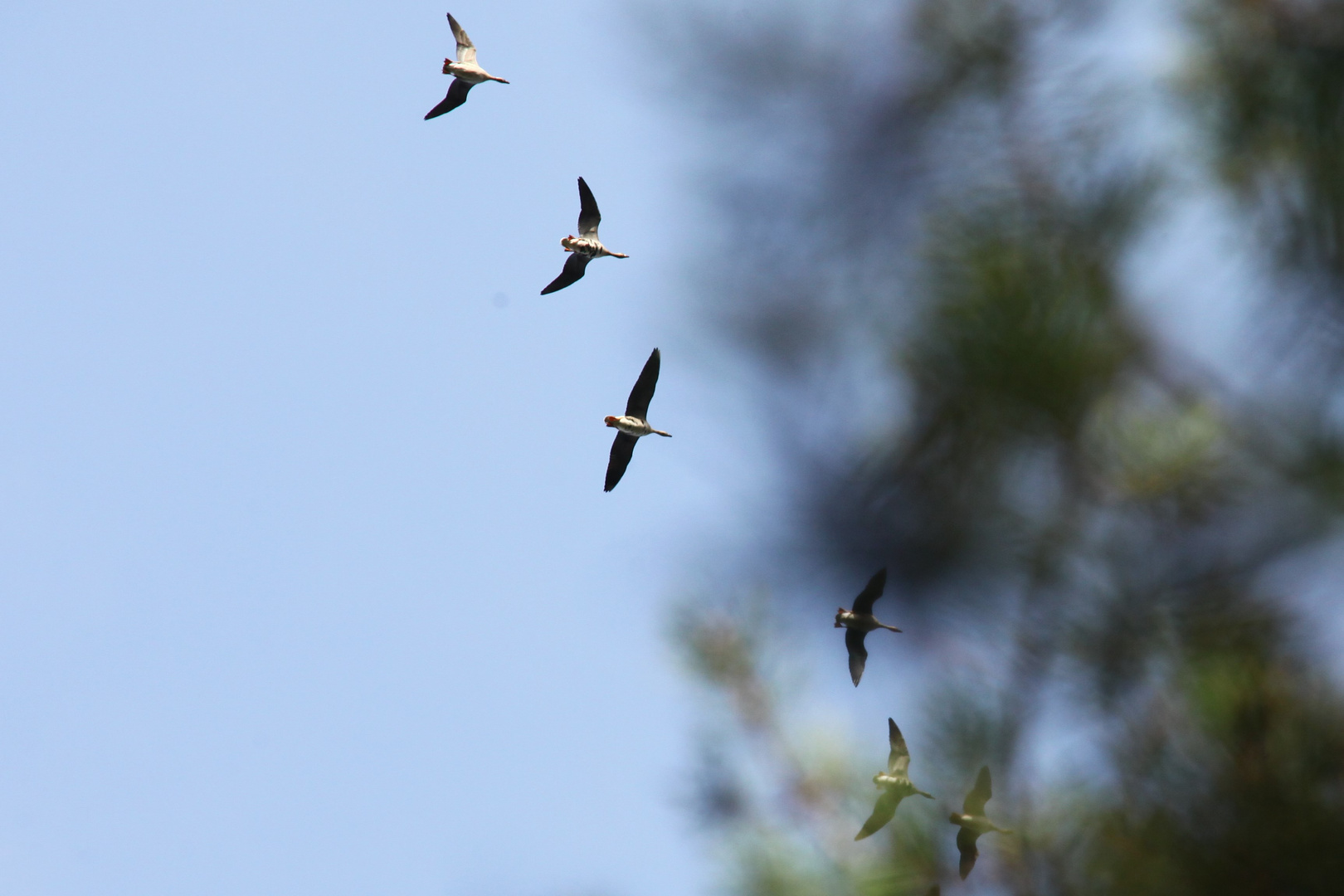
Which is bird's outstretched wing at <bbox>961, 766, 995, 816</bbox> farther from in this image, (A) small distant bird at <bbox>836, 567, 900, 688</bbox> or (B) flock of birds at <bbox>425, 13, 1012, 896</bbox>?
(A) small distant bird at <bbox>836, 567, 900, 688</bbox>

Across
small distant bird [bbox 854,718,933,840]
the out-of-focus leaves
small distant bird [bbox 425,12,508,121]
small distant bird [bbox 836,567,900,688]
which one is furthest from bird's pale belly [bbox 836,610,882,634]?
small distant bird [bbox 425,12,508,121]

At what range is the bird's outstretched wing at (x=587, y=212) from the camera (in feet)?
13.6

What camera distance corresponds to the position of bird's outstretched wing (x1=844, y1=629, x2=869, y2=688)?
2138mm

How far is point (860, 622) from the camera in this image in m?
2.19

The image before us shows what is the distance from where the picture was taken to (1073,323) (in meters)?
1.36

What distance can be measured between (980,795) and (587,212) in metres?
3.03

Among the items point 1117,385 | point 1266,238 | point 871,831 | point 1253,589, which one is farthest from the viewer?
point 871,831

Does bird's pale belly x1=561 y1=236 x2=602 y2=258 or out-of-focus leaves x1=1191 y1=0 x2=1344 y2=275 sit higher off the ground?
bird's pale belly x1=561 y1=236 x2=602 y2=258

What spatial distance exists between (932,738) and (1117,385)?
2.14 feet

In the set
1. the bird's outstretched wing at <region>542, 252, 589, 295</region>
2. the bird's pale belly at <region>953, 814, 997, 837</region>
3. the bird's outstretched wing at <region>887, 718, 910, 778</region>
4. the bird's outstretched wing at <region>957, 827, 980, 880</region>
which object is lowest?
the bird's outstretched wing at <region>957, 827, 980, 880</region>

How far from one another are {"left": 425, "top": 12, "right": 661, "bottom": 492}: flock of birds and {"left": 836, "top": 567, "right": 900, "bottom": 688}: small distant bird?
2096 millimetres

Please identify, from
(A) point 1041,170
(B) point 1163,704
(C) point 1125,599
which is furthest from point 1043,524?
(A) point 1041,170

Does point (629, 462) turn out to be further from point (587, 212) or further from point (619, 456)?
point (587, 212)

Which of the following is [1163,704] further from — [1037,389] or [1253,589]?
[1037,389]
